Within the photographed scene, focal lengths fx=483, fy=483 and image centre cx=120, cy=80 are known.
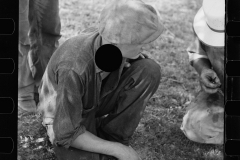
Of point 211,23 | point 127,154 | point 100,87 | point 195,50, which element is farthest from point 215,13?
point 127,154

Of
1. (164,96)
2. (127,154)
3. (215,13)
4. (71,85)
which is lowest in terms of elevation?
(127,154)

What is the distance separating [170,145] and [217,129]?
214 millimetres

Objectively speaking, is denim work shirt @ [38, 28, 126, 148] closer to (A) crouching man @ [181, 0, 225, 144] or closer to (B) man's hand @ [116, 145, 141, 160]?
(B) man's hand @ [116, 145, 141, 160]

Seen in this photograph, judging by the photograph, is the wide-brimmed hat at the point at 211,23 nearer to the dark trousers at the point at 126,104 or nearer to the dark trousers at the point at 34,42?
the dark trousers at the point at 126,104

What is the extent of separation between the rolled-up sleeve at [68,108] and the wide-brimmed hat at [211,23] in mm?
539

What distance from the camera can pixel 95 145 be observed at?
198cm

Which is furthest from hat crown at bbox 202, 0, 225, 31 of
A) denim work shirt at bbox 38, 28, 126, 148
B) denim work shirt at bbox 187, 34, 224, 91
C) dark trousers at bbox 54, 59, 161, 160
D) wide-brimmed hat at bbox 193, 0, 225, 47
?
denim work shirt at bbox 38, 28, 126, 148

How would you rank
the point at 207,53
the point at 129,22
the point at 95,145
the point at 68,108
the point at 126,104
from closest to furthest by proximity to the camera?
the point at 129,22 → the point at 68,108 → the point at 95,145 → the point at 207,53 → the point at 126,104

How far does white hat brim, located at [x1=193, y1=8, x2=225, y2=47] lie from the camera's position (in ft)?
6.23

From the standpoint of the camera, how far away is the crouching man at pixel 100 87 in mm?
1792

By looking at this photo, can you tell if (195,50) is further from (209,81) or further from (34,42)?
(34,42)

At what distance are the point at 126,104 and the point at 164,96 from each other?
0.66 feet

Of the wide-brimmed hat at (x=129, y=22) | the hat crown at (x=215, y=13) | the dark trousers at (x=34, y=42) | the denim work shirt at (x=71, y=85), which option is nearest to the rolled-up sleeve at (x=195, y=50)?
the hat crown at (x=215, y=13)
